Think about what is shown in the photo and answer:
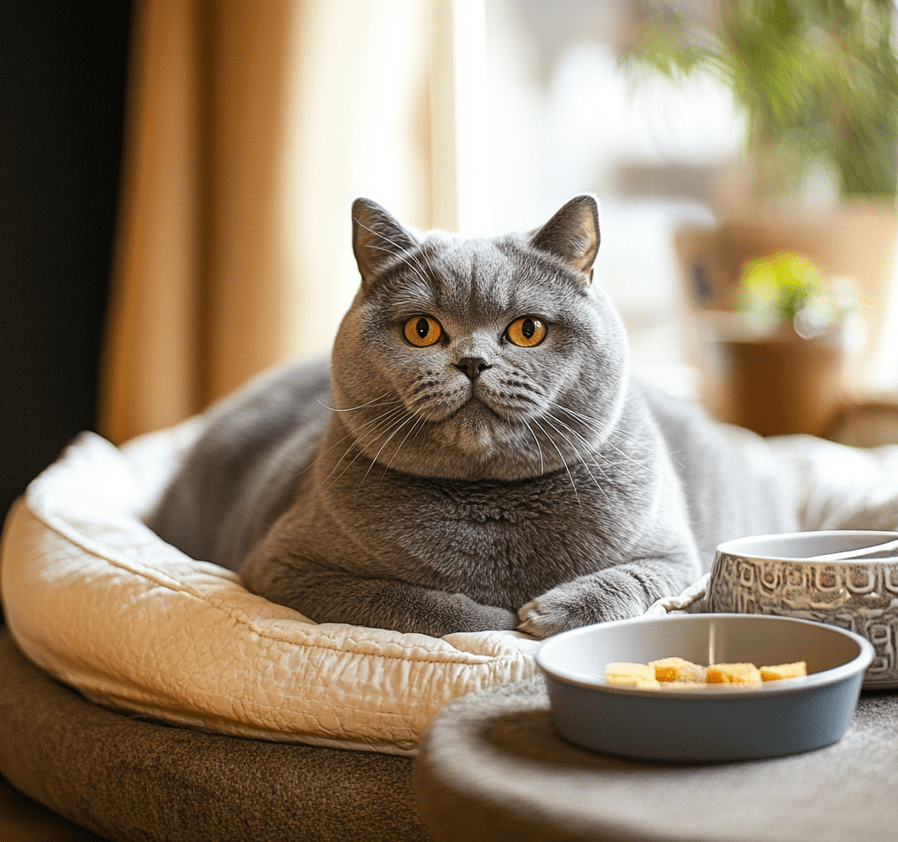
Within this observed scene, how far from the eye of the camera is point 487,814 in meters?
0.54

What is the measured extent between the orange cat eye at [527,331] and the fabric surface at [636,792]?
0.39 meters

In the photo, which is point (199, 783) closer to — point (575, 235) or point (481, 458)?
point (481, 458)

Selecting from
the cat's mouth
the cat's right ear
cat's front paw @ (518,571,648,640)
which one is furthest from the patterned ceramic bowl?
the cat's right ear

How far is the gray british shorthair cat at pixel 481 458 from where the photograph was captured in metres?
0.91

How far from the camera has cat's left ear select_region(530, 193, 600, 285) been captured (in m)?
0.96

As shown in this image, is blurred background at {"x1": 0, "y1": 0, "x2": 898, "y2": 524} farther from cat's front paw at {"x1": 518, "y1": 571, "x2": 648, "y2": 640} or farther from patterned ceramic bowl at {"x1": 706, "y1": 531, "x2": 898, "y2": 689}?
patterned ceramic bowl at {"x1": 706, "y1": 531, "x2": 898, "y2": 689}

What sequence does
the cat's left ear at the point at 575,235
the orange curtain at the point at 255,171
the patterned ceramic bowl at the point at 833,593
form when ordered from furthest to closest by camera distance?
the orange curtain at the point at 255,171, the cat's left ear at the point at 575,235, the patterned ceramic bowl at the point at 833,593

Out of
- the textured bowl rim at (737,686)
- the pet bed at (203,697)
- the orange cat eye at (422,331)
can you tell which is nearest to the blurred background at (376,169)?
the pet bed at (203,697)

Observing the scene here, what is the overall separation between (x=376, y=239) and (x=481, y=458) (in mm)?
265

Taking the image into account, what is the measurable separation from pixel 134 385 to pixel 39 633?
1229 millimetres

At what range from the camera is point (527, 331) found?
929mm

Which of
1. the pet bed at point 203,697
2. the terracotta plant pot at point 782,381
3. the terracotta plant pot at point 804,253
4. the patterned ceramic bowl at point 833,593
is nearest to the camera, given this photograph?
the patterned ceramic bowl at point 833,593

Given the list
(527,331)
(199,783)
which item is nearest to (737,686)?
(527,331)

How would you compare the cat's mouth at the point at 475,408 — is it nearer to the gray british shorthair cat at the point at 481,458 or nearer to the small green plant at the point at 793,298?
the gray british shorthair cat at the point at 481,458
